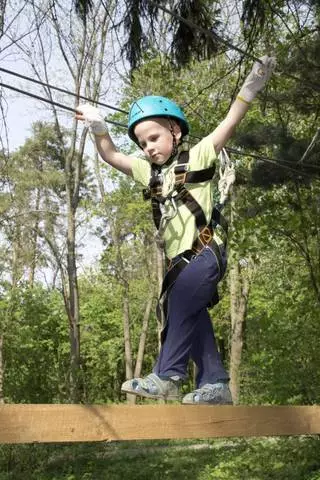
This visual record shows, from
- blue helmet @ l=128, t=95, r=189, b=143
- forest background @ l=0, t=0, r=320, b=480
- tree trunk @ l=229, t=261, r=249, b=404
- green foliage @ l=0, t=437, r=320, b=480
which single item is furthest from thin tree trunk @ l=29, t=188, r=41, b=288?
blue helmet @ l=128, t=95, r=189, b=143

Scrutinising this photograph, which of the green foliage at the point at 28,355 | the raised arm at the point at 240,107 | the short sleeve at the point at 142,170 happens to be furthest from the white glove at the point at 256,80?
the green foliage at the point at 28,355

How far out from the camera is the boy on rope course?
8.05 ft

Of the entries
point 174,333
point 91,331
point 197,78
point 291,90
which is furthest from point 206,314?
point 91,331

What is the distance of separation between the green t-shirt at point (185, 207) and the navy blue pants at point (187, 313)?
0.30ft

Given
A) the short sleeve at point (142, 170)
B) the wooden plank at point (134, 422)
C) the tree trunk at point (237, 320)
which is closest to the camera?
the wooden plank at point (134, 422)

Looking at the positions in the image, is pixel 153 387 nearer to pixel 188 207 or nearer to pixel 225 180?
pixel 188 207

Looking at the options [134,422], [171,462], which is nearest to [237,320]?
[171,462]

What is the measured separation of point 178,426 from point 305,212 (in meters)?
6.37

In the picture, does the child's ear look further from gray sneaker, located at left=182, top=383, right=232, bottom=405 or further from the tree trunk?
the tree trunk

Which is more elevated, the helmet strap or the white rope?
the helmet strap

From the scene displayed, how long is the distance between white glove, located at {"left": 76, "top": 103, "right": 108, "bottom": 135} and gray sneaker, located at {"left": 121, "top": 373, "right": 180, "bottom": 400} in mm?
1014

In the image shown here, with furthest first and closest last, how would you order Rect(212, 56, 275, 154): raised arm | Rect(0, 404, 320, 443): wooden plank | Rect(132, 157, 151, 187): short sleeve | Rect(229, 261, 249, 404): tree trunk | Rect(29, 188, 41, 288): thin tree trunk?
Rect(29, 188, 41, 288): thin tree trunk → Rect(229, 261, 249, 404): tree trunk → Rect(132, 157, 151, 187): short sleeve → Rect(212, 56, 275, 154): raised arm → Rect(0, 404, 320, 443): wooden plank

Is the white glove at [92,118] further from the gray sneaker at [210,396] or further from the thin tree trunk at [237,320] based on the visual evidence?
the thin tree trunk at [237,320]

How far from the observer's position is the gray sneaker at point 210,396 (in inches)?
95.5
